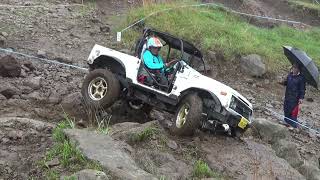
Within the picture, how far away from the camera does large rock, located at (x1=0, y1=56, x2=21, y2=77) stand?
10617mm

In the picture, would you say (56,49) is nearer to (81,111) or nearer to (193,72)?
(81,111)

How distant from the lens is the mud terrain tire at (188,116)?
8.50m

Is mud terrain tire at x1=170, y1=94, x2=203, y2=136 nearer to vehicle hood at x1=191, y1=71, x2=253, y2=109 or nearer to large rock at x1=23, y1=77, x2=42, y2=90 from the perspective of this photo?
vehicle hood at x1=191, y1=71, x2=253, y2=109

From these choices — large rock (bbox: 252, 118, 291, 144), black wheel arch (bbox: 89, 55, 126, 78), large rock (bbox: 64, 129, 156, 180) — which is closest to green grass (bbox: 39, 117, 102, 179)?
large rock (bbox: 64, 129, 156, 180)

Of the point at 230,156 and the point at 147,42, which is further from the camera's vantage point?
the point at 147,42

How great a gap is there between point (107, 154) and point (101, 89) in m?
3.60

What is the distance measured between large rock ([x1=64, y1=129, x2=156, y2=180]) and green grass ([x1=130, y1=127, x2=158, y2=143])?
1.88ft

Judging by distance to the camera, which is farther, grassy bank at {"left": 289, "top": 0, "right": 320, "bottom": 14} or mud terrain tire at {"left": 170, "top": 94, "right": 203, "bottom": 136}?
grassy bank at {"left": 289, "top": 0, "right": 320, "bottom": 14}

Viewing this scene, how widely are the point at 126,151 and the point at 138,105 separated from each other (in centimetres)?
364

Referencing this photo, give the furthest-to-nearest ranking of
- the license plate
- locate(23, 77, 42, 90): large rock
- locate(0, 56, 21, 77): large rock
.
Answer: locate(0, 56, 21, 77): large rock
locate(23, 77, 42, 90): large rock
the license plate

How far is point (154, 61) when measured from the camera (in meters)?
9.52

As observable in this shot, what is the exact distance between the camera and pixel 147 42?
969 centimetres

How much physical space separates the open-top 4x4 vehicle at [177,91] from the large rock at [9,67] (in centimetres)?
167

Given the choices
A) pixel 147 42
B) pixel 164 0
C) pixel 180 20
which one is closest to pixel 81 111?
pixel 147 42
